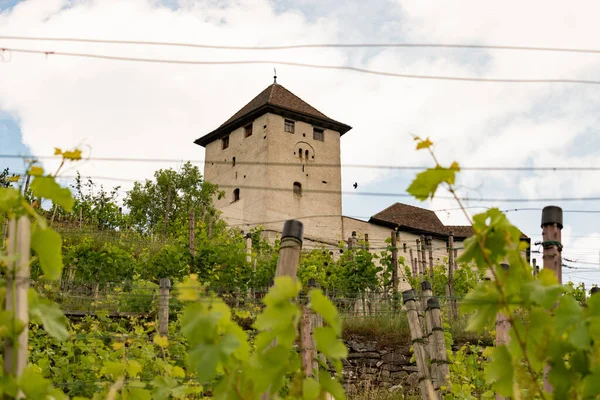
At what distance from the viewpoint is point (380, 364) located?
10.7 metres

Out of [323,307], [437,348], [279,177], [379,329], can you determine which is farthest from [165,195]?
[323,307]

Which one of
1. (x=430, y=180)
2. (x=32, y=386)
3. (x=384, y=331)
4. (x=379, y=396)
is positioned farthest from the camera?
(x=384, y=331)

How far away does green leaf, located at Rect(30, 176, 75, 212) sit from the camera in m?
1.64

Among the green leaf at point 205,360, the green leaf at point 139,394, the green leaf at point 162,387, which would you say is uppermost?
the green leaf at point 205,360

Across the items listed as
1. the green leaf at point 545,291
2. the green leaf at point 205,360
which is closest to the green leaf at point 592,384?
the green leaf at point 545,291

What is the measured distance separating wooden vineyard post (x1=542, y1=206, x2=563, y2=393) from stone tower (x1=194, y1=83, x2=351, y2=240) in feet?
88.7

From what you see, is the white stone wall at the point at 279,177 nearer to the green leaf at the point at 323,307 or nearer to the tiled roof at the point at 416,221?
the tiled roof at the point at 416,221

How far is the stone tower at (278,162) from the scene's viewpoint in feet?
103

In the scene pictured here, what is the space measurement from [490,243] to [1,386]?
1.14 m

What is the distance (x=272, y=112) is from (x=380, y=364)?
78.6ft

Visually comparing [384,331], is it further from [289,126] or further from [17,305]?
[289,126]

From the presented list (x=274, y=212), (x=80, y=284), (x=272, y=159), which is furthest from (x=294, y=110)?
Result: (x=80, y=284)

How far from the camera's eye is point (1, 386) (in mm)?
1463

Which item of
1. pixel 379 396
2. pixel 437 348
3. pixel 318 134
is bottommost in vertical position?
pixel 379 396
